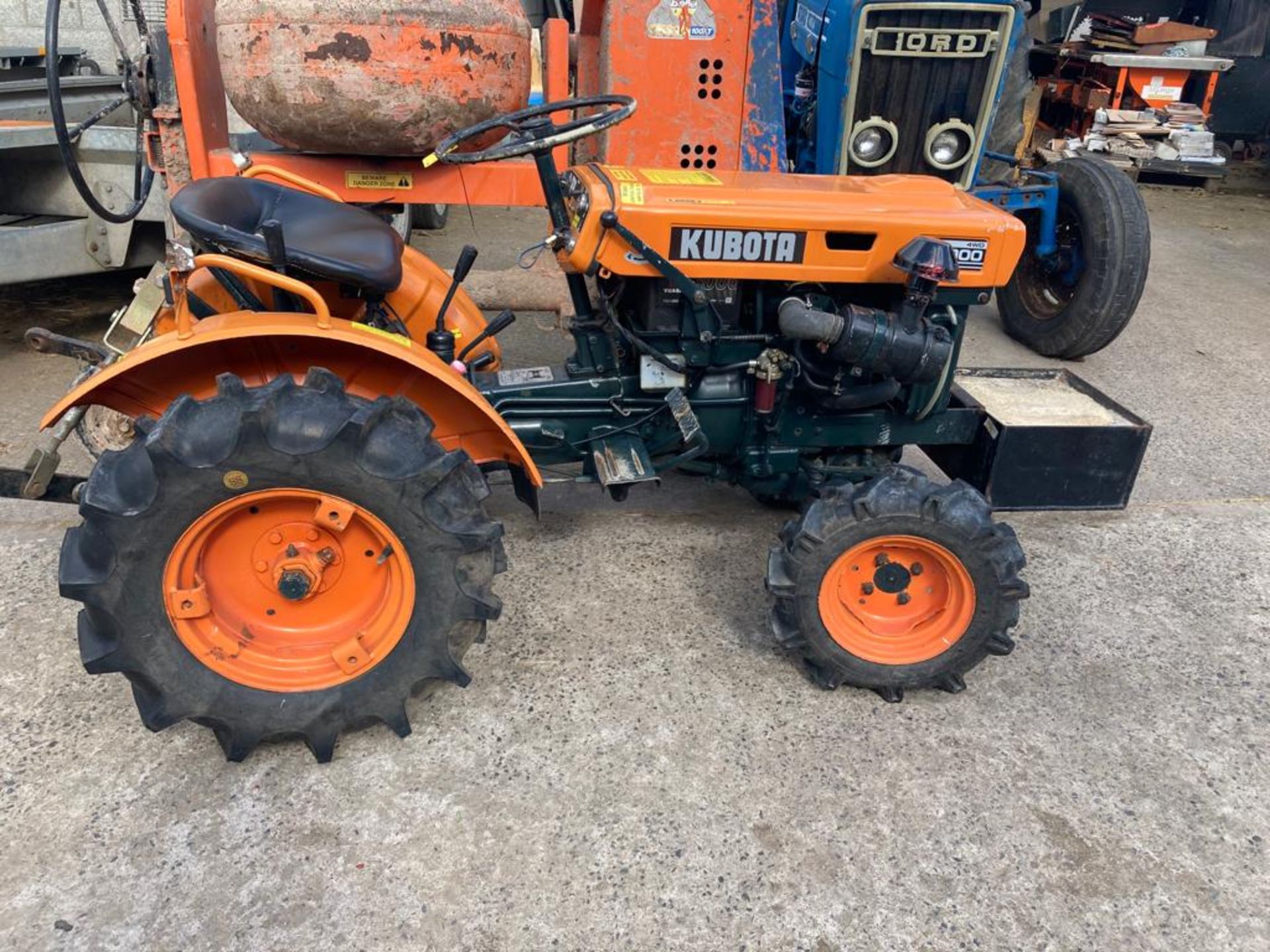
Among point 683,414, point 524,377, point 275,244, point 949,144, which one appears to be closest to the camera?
point 275,244

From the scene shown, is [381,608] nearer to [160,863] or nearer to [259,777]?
[259,777]

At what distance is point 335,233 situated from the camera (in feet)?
6.97

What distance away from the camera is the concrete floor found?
1.72 m

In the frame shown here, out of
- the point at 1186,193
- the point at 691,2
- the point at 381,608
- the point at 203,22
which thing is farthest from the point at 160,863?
the point at 1186,193

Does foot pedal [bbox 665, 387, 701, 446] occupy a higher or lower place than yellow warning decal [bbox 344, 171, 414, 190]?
lower

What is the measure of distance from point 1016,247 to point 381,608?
5.60 ft

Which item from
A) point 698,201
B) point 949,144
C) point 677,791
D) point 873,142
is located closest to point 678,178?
point 698,201

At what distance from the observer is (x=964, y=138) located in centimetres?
383

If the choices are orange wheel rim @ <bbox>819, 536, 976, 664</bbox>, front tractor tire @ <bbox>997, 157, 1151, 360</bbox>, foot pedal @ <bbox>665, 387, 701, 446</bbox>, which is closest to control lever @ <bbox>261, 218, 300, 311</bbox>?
foot pedal @ <bbox>665, 387, 701, 446</bbox>

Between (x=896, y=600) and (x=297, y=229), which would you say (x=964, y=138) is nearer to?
(x=896, y=600)

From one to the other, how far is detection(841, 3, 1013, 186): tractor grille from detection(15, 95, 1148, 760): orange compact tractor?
155cm

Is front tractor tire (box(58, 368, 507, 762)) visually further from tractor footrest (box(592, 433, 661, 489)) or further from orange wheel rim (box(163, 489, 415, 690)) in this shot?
tractor footrest (box(592, 433, 661, 489))

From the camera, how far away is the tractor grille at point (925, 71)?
366cm

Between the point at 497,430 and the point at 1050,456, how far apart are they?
60.4 inches
